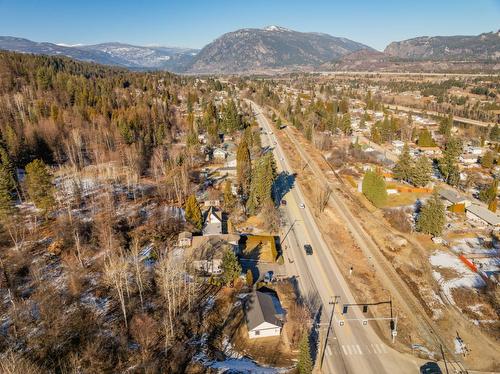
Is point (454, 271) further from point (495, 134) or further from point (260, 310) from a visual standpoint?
point (495, 134)

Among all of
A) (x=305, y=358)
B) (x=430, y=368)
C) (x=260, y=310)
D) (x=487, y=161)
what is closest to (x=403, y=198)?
(x=487, y=161)

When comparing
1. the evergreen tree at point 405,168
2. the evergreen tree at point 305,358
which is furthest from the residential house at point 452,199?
the evergreen tree at point 305,358

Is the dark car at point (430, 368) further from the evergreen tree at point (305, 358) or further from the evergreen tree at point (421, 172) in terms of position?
the evergreen tree at point (421, 172)

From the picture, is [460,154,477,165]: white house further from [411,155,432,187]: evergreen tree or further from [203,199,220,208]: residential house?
[203,199,220,208]: residential house

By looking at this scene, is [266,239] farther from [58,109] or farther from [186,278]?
[58,109]

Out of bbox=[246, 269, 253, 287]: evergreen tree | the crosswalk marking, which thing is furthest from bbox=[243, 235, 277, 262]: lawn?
the crosswalk marking

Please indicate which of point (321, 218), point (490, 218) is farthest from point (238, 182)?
point (490, 218)

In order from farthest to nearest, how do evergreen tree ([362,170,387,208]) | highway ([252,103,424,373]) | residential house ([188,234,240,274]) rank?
1. evergreen tree ([362,170,387,208])
2. residential house ([188,234,240,274])
3. highway ([252,103,424,373])
